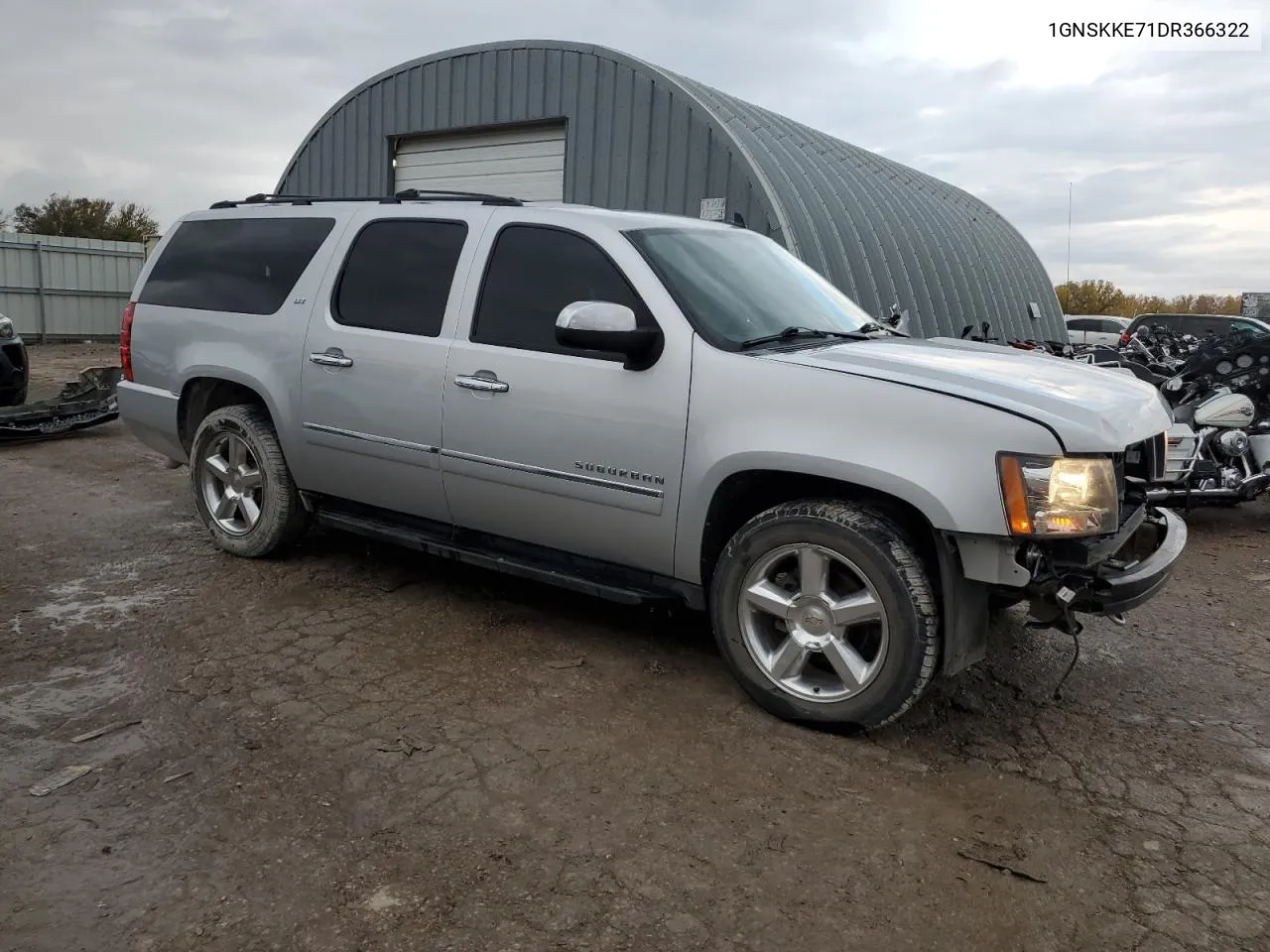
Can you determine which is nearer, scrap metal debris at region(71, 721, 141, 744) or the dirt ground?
the dirt ground

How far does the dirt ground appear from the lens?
8.64ft

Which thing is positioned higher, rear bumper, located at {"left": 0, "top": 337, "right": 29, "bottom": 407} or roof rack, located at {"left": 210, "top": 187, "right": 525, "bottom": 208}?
roof rack, located at {"left": 210, "top": 187, "right": 525, "bottom": 208}

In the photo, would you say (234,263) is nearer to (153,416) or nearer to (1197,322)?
(153,416)

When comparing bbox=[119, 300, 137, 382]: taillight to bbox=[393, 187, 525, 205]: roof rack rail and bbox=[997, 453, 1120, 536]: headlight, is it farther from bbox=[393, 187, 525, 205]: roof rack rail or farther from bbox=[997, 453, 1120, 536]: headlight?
bbox=[997, 453, 1120, 536]: headlight

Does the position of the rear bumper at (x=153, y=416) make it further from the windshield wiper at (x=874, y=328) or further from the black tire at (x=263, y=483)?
the windshield wiper at (x=874, y=328)

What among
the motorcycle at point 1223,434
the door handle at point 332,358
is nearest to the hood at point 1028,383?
the door handle at point 332,358

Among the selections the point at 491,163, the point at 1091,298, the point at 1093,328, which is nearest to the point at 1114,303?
the point at 1091,298

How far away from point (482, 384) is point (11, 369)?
765cm

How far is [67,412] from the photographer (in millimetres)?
9484

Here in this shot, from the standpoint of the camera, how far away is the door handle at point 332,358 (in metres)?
4.88

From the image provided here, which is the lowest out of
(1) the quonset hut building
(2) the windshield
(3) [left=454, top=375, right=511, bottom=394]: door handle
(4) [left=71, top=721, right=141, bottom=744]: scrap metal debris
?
(4) [left=71, top=721, right=141, bottom=744]: scrap metal debris

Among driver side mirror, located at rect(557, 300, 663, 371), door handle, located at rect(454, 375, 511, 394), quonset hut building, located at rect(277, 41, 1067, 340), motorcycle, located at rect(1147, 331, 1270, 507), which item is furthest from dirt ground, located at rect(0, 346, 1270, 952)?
quonset hut building, located at rect(277, 41, 1067, 340)

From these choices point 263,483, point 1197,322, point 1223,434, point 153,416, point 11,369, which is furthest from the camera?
point 1197,322

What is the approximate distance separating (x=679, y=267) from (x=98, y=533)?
415 centimetres
